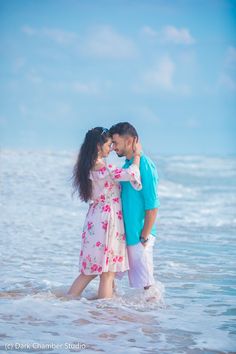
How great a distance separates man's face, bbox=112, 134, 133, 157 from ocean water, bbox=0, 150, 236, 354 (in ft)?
2.38

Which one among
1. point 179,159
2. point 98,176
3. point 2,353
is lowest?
point 2,353

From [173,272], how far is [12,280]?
6.16ft

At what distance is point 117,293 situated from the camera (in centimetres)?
564

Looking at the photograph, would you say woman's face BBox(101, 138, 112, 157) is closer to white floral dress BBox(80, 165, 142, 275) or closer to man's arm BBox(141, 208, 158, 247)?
white floral dress BBox(80, 165, 142, 275)

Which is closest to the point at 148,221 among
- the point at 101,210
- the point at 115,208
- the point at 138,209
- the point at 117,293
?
the point at 138,209

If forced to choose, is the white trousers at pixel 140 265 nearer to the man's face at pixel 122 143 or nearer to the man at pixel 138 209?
the man at pixel 138 209

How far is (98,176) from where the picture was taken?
196 inches

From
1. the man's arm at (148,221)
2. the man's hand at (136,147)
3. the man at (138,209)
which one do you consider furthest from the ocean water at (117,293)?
the man's hand at (136,147)

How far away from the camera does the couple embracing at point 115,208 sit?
4.94 m

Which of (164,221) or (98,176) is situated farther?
(164,221)

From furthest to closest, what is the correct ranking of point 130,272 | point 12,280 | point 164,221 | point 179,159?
point 179,159
point 164,221
point 12,280
point 130,272

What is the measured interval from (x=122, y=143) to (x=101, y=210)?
58cm

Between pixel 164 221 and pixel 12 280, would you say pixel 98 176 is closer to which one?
pixel 12 280

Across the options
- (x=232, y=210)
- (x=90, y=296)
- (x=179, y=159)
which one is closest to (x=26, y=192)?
(x=232, y=210)
